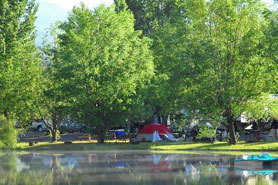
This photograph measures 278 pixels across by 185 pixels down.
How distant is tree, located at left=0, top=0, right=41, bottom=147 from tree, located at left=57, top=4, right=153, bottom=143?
5.18 m

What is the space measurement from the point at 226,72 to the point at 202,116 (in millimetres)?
5244

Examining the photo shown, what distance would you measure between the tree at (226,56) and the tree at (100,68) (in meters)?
8.01

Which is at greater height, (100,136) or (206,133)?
(100,136)

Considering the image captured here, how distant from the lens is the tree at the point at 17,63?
2395 inches

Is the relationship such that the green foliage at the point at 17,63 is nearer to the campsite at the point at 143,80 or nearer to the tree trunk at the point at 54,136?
the campsite at the point at 143,80

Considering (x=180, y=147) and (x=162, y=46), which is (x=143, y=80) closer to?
(x=162, y=46)

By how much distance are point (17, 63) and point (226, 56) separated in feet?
81.9

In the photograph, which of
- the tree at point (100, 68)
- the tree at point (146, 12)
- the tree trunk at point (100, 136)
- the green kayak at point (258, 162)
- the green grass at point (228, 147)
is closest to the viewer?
the green kayak at point (258, 162)

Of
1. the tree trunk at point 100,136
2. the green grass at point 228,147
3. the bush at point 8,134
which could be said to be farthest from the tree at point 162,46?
the bush at point 8,134

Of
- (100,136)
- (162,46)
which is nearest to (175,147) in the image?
(100,136)

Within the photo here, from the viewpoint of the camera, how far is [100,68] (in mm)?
57188

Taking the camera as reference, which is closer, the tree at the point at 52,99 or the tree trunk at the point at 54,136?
the tree at the point at 52,99

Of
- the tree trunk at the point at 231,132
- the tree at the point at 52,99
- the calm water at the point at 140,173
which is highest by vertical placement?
the tree at the point at 52,99

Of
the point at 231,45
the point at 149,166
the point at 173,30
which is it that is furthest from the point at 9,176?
the point at 173,30
